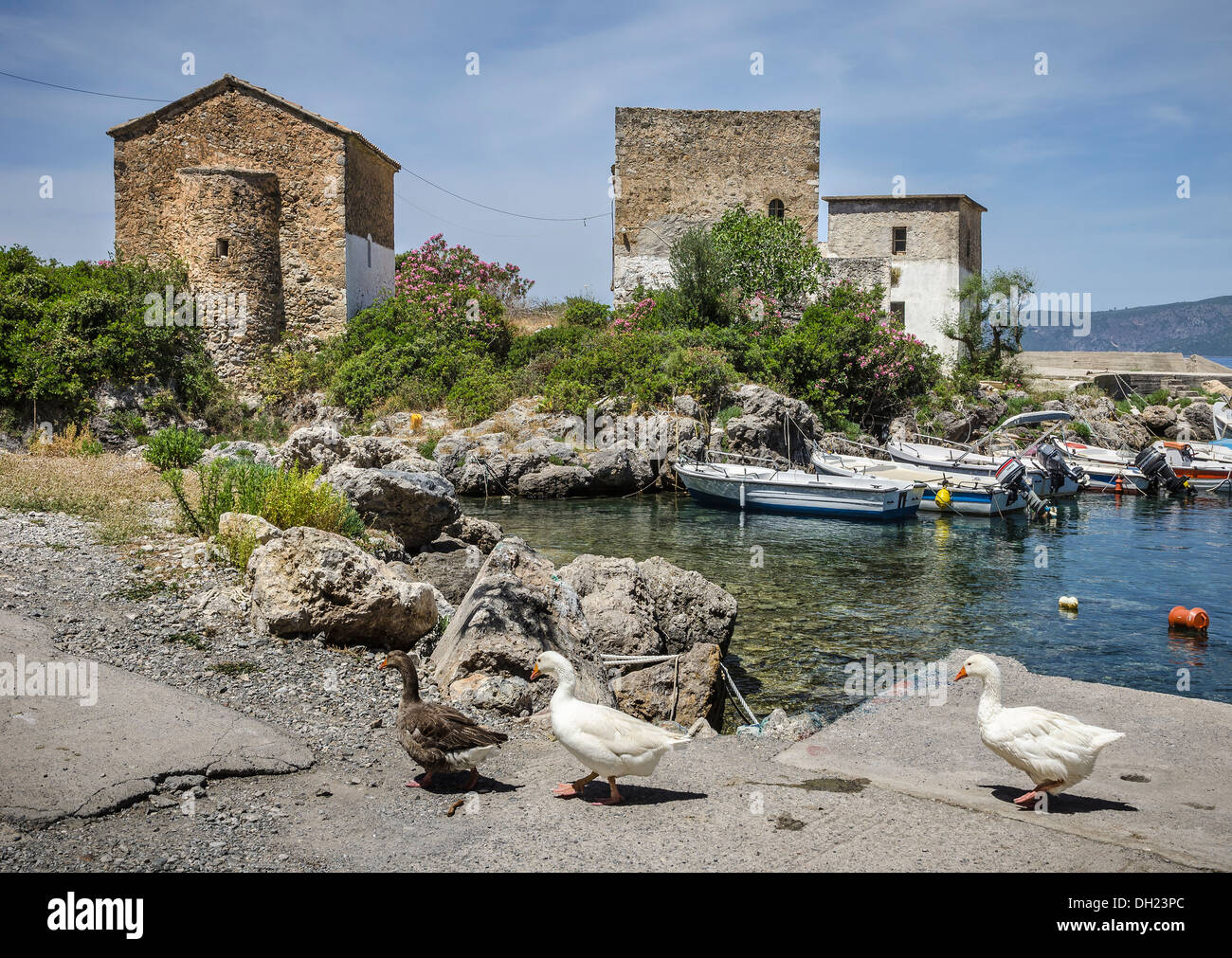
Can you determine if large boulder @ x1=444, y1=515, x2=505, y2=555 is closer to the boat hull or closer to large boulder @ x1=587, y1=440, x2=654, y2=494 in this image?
the boat hull

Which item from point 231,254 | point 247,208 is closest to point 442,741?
point 231,254

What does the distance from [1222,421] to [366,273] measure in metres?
34.7

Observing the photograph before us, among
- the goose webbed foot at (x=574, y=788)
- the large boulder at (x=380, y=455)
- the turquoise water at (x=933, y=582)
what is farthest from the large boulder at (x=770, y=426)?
the goose webbed foot at (x=574, y=788)

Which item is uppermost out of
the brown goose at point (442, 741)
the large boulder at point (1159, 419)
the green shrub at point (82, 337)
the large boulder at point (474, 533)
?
the green shrub at point (82, 337)

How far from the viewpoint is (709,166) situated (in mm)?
38562

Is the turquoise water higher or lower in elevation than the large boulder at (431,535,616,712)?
lower

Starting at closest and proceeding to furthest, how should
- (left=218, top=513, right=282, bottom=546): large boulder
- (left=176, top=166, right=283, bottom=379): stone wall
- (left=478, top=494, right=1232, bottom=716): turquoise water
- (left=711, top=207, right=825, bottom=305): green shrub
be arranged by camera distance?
(left=218, top=513, right=282, bottom=546): large boulder < (left=478, top=494, right=1232, bottom=716): turquoise water < (left=176, top=166, right=283, bottom=379): stone wall < (left=711, top=207, right=825, bottom=305): green shrub

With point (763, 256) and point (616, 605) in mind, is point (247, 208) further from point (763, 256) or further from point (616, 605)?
point (616, 605)

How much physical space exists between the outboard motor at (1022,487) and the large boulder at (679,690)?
18.4 m

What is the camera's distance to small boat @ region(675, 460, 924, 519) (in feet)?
73.5

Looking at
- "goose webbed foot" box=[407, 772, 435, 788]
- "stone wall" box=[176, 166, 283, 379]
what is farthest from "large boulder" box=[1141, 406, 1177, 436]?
"goose webbed foot" box=[407, 772, 435, 788]

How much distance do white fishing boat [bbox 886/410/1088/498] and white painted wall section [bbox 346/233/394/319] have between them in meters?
19.0

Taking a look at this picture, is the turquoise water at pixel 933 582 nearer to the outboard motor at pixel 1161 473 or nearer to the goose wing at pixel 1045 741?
the outboard motor at pixel 1161 473

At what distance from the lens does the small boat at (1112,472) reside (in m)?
28.8
